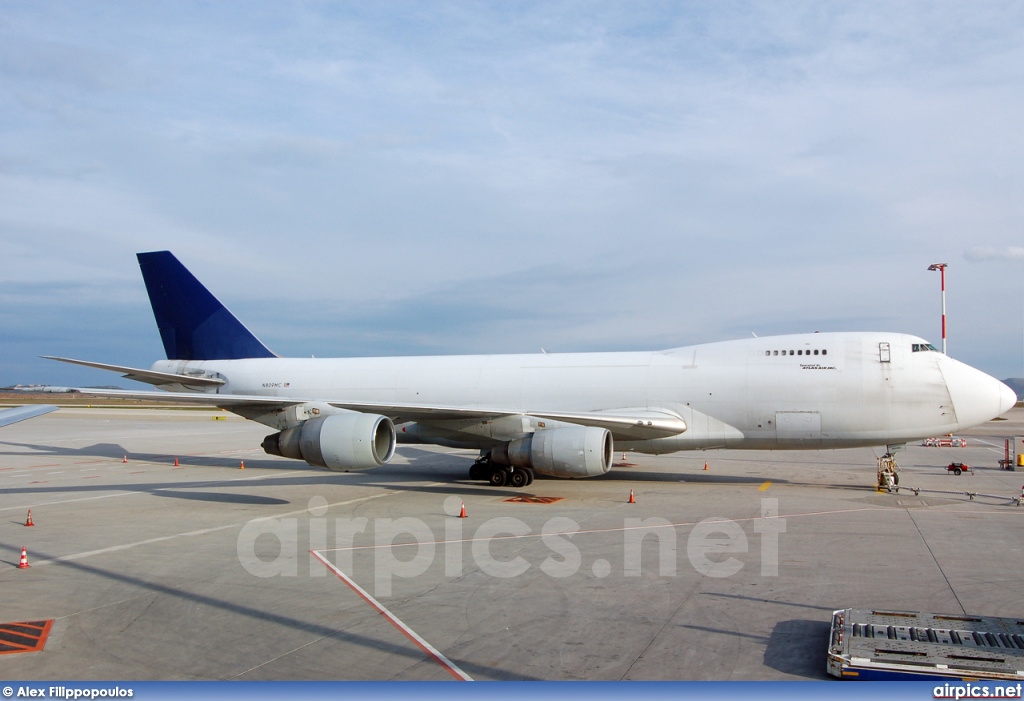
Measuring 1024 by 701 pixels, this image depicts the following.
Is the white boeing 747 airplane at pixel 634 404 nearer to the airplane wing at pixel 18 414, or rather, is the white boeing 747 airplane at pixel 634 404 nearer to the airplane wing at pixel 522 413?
the airplane wing at pixel 522 413

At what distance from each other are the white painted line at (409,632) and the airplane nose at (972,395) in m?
14.6

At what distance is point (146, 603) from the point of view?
904 cm

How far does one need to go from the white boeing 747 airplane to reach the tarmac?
1.31 meters

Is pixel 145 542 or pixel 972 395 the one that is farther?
pixel 972 395

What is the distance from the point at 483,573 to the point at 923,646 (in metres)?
5.56

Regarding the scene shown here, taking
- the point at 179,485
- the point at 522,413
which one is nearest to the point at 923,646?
the point at 522,413

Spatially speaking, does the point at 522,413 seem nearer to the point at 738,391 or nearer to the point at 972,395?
the point at 738,391

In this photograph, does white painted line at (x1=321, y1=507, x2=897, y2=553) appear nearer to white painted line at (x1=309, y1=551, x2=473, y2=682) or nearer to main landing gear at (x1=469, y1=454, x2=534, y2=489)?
white painted line at (x1=309, y1=551, x2=473, y2=682)

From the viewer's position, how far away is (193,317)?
2538cm

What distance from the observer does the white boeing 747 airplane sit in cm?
1723

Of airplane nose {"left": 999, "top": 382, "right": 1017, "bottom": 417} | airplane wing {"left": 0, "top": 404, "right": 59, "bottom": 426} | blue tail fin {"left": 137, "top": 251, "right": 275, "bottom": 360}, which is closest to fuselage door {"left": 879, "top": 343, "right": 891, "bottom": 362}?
airplane nose {"left": 999, "top": 382, "right": 1017, "bottom": 417}

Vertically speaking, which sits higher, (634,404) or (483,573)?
(634,404)

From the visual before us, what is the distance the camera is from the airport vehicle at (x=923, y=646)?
20.0ft

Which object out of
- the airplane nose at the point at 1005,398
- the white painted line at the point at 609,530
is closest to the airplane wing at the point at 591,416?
the white painted line at the point at 609,530
